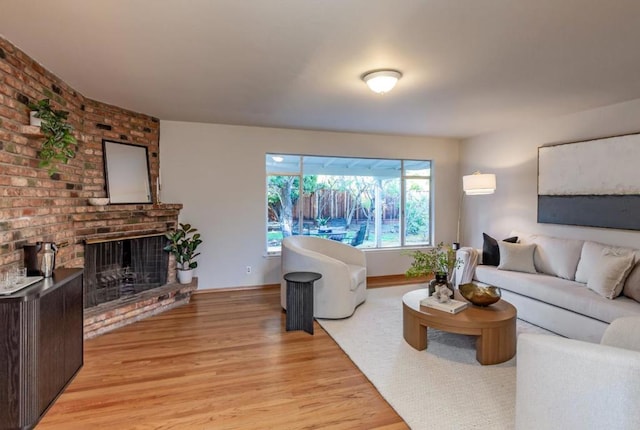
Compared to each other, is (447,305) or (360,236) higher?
(360,236)

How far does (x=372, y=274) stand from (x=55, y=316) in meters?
→ 4.43

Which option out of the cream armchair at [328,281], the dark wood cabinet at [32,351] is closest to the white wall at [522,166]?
the cream armchair at [328,281]

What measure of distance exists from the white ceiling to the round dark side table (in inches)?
76.8

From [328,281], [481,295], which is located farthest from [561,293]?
[328,281]

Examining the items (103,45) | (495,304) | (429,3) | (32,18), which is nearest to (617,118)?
(495,304)

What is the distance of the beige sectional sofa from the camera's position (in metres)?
3.06

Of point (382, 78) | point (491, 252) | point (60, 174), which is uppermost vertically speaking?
point (382, 78)

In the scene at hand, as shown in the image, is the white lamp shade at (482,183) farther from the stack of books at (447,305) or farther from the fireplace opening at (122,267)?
the fireplace opening at (122,267)

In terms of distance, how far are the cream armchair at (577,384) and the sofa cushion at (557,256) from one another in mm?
2402

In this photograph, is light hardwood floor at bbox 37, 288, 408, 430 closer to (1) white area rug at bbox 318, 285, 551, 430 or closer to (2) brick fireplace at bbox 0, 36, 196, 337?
(1) white area rug at bbox 318, 285, 551, 430

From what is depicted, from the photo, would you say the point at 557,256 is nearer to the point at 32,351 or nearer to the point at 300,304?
the point at 300,304

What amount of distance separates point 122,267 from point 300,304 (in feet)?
7.31

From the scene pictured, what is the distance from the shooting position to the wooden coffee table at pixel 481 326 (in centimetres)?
275

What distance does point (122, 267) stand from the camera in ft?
13.2
